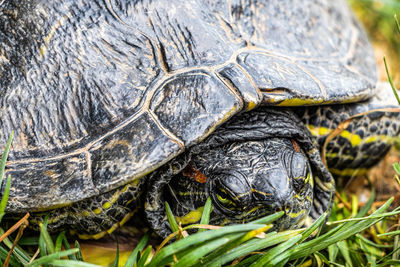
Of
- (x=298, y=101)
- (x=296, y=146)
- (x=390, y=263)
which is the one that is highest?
(x=298, y=101)

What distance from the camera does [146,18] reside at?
6.10ft

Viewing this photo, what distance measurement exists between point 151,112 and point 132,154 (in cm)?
19

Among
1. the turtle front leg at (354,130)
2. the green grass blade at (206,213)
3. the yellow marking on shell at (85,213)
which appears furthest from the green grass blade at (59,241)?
the turtle front leg at (354,130)

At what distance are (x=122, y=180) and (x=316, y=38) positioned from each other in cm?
139

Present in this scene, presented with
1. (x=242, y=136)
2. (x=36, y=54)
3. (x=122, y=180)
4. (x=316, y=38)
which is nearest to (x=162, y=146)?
(x=122, y=180)

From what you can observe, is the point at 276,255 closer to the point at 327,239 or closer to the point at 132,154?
the point at 327,239

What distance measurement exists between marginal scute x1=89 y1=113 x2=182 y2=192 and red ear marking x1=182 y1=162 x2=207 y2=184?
0.25m

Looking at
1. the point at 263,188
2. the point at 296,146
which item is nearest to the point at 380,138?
the point at 296,146

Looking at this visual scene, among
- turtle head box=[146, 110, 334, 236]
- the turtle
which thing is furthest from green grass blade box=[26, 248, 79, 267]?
turtle head box=[146, 110, 334, 236]

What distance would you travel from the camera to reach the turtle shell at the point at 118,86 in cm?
164

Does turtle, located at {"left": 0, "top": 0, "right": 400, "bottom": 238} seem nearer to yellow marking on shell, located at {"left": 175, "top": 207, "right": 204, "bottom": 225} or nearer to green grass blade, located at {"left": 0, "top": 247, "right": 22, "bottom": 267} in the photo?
yellow marking on shell, located at {"left": 175, "top": 207, "right": 204, "bottom": 225}

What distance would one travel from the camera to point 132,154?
5.35ft

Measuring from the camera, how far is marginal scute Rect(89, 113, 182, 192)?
63.6 inches

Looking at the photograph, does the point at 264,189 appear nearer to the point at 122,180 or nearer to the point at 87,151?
the point at 122,180
